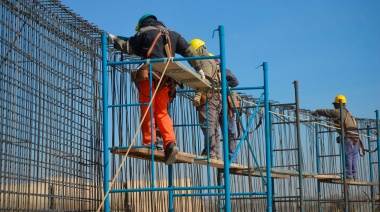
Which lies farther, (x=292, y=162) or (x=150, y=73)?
(x=292, y=162)

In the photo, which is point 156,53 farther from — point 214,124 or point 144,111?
point 214,124

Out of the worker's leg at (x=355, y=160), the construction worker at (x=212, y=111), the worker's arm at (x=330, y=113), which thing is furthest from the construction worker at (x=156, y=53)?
the worker's leg at (x=355, y=160)

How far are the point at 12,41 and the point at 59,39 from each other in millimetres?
1460

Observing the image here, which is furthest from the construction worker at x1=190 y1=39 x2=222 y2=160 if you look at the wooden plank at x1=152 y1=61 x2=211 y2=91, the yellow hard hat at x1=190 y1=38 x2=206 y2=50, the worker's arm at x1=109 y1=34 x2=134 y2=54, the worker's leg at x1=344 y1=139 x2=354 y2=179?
the worker's leg at x1=344 y1=139 x2=354 y2=179

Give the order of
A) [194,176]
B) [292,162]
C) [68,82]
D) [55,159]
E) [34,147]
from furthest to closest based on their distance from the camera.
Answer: [292,162] < [194,176] < [68,82] < [55,159] < [34,147]

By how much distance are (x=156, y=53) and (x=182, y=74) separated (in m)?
0.42

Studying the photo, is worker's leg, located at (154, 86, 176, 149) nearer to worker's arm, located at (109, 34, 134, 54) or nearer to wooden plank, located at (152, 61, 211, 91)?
wooden plank, located at (152, 61, 211, 91)

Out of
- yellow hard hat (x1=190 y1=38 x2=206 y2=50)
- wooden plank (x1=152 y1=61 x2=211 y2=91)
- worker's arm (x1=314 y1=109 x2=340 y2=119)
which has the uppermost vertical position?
yellow hard hat (x1=190 y1=38 x2=206 y2=50)

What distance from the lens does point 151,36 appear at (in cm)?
887

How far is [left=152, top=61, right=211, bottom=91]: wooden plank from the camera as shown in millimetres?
8461

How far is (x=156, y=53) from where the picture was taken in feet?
29.0

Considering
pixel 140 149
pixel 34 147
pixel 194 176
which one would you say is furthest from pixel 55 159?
pixel 194 176

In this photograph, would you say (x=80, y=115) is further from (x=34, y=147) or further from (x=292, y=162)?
(x=292, y=162)

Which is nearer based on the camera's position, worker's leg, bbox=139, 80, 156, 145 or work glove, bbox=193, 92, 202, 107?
worker's leg, bbox=139, 80, 156, 145
